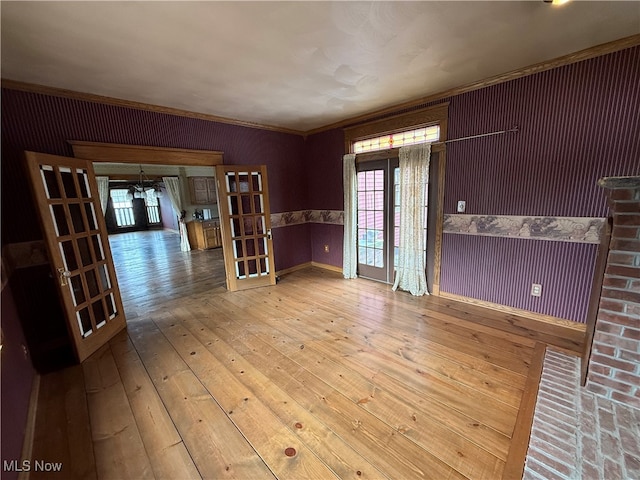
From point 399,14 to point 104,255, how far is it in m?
3.58

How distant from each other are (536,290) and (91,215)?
4892 millimetres

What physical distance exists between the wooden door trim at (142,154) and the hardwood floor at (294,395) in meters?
1.97

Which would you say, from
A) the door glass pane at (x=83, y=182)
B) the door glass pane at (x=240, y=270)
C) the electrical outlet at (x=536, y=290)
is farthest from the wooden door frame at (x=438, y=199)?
the door glass pane at (x=83, y=182)

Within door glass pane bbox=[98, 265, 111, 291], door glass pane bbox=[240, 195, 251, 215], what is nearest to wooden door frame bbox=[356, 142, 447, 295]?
door glass pane bbox=[240, 195, 251, 215]

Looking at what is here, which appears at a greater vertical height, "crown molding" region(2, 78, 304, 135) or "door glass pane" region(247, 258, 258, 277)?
"crown molding" region(2, 78, 304, 135)

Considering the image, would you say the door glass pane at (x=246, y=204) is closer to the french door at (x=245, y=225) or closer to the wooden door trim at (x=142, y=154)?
the french door at (x=245, y=225)

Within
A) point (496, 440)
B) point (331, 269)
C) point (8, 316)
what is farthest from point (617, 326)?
point (8, 316)

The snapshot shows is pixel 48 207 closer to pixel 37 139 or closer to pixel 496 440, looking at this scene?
pixel 37 139

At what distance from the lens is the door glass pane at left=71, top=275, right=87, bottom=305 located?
2518 millimetres

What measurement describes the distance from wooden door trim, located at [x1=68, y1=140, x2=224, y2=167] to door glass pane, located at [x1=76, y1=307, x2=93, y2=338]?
1.64 meters

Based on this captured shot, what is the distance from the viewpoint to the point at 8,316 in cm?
204

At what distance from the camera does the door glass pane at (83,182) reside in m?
2.64

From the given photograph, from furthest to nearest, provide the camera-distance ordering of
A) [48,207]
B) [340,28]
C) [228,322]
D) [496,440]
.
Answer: [228,322]
[48,207]
[340,28]
[496,440]

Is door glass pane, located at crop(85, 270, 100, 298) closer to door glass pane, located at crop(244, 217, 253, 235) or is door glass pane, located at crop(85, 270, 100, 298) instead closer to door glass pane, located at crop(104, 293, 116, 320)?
door glass pane, located at crop(104, 293, 116, 320)
